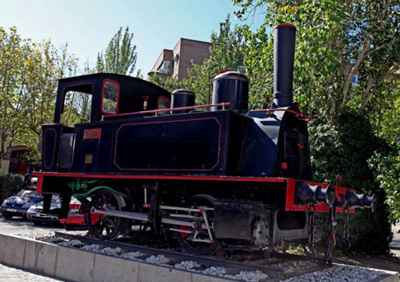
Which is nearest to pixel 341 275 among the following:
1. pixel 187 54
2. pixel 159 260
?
pixel 159 260

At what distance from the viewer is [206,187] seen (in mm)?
6426

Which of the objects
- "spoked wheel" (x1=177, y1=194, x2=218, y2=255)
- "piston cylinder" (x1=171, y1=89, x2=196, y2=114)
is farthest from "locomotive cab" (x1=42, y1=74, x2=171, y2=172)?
"spoked wheel" (x1=177, y1=194, x2=218, y2=255)

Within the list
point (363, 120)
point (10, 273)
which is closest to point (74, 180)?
point (10, 273)

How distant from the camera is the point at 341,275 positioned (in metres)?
5.89

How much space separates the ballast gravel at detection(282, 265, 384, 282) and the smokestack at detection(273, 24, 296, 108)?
A: 279 cm

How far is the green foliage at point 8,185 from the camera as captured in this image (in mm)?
21797

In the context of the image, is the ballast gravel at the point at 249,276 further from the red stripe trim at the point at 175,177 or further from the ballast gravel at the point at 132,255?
the ballast gravel at the point at 132,255

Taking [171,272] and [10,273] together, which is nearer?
[171,272]

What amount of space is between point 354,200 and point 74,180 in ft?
18.3

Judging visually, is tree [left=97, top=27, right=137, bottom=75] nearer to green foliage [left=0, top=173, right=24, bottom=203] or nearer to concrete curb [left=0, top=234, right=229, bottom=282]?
green foliage [left=0, top=173, right=24, bottom=203]

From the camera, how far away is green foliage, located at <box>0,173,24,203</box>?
2180 centimetres

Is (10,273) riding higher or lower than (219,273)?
lower

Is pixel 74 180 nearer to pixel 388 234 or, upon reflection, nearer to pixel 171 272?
pixel 171 272

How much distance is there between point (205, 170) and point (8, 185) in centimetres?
1908
